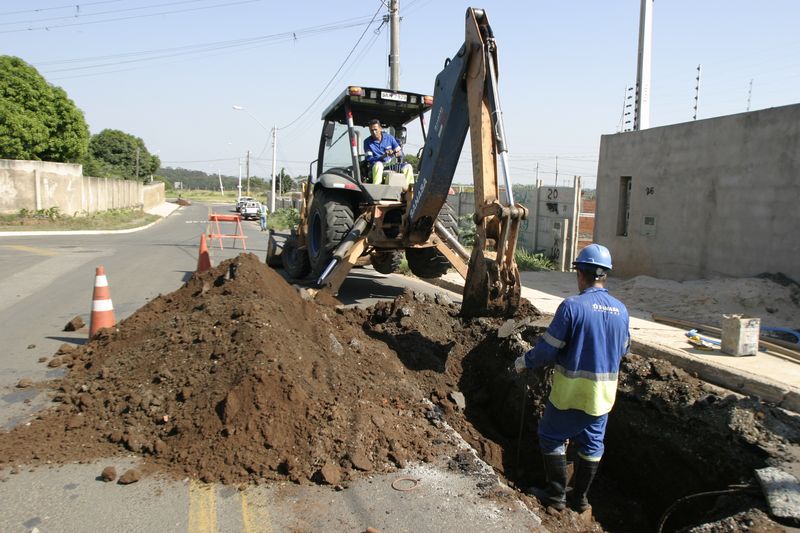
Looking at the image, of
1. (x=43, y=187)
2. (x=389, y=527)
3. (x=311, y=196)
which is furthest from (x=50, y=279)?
(x=43, y=187)

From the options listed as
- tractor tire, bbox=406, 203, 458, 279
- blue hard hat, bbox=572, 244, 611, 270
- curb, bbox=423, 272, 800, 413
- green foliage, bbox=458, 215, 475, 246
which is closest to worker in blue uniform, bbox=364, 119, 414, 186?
tractor tire, bbox=406, 203, 458, 279

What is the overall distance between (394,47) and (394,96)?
10095 mm

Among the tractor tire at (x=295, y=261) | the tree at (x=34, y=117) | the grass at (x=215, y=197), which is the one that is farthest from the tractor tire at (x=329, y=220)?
the grass at (x=215, y=197)

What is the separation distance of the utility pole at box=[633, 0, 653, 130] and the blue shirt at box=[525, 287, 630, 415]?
37.4 ft

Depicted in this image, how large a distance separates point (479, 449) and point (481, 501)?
3.23 ft

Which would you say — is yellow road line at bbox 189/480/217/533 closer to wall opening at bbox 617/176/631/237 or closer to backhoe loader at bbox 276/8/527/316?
backhoe loader at bbox 276/8/527/316

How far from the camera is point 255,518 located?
339 cm

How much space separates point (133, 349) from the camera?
17.8 ft

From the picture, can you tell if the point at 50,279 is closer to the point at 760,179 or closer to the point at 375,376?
the point at 375,376

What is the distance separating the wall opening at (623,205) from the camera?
13.6 metres

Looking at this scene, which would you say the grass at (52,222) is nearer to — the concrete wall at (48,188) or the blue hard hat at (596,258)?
the concrete wall at (48,188)

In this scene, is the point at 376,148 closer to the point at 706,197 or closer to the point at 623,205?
the point at 706,197

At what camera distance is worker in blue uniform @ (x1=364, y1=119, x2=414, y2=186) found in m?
9.12

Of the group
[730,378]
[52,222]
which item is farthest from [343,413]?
[52,222]
